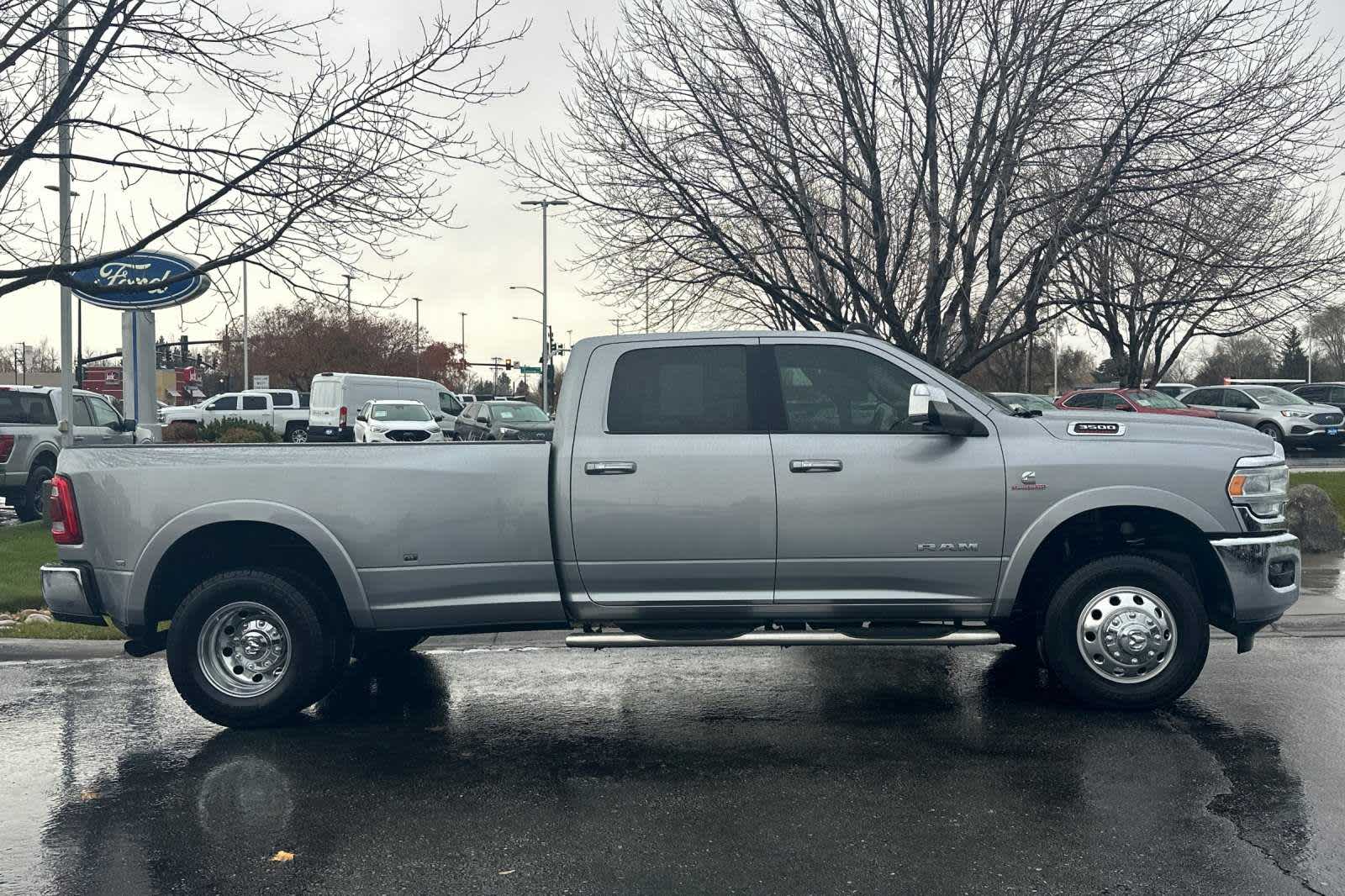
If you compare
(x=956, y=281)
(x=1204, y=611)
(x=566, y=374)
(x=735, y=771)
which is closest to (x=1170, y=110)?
(x=956, y=281)

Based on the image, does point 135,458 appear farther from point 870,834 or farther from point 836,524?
point 870,834

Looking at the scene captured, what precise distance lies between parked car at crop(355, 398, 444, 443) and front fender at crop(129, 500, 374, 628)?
72.5ft

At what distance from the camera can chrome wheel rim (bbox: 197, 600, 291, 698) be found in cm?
599

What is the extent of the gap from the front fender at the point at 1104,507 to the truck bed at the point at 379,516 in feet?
7.64

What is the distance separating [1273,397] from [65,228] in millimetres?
28416

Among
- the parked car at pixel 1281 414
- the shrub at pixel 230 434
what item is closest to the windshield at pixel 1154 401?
the parked car at pixel 1281 414

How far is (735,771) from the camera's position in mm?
5168

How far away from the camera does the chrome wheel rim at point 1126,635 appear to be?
591 cm

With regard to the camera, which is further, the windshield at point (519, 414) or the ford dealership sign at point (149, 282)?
the windshield at point (519, 414)

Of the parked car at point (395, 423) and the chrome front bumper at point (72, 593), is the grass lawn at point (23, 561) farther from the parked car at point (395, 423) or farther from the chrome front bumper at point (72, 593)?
the parked car at point (395, 423)

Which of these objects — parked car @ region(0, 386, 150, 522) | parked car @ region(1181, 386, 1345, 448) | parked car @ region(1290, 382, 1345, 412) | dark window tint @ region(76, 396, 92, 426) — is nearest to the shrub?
dark window tint @ region(76, 396, 92, 426)

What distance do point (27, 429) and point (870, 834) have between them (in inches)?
610

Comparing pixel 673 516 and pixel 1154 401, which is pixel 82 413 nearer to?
pixel 673 516

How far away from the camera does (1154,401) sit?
29266mm
